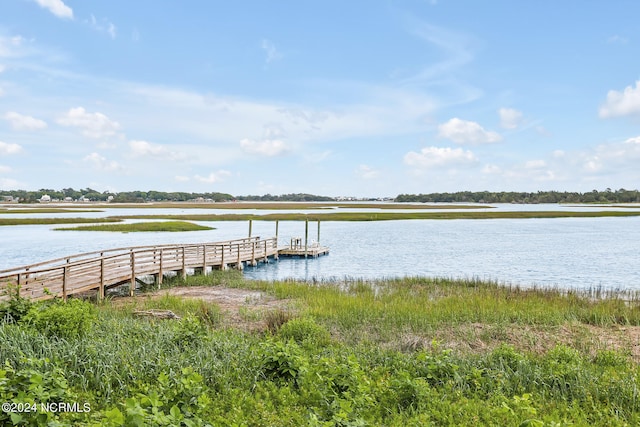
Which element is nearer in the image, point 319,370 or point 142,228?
point 319,370

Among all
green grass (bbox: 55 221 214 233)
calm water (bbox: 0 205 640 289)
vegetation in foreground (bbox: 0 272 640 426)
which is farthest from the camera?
green grass (bbox: 55 221 214 233)

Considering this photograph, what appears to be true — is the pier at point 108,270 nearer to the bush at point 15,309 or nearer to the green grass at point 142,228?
the bush at point 15,309

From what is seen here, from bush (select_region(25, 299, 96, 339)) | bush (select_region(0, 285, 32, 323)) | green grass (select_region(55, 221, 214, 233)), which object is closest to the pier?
bush (select_region(0, 285, 32, 323))

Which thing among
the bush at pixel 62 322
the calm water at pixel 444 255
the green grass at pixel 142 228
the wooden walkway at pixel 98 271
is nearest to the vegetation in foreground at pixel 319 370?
the bush at pixel 62 322

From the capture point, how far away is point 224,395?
21.7 feet

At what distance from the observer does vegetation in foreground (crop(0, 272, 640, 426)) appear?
18.3ft

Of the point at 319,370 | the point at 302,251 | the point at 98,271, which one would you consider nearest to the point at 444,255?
the point at 302,251

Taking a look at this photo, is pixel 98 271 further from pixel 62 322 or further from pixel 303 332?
pixel 303 332

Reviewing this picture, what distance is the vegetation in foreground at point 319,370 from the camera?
557 cm

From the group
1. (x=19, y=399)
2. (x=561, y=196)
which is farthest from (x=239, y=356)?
(x=561, y=196)

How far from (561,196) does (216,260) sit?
203015 mm

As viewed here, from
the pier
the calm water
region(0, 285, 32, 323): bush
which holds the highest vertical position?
region(0, 285, 32, 323): bush

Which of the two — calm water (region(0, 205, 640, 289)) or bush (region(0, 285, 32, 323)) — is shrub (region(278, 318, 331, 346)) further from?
calm water (region(0, 205, 640, 289))

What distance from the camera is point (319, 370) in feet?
22.5
